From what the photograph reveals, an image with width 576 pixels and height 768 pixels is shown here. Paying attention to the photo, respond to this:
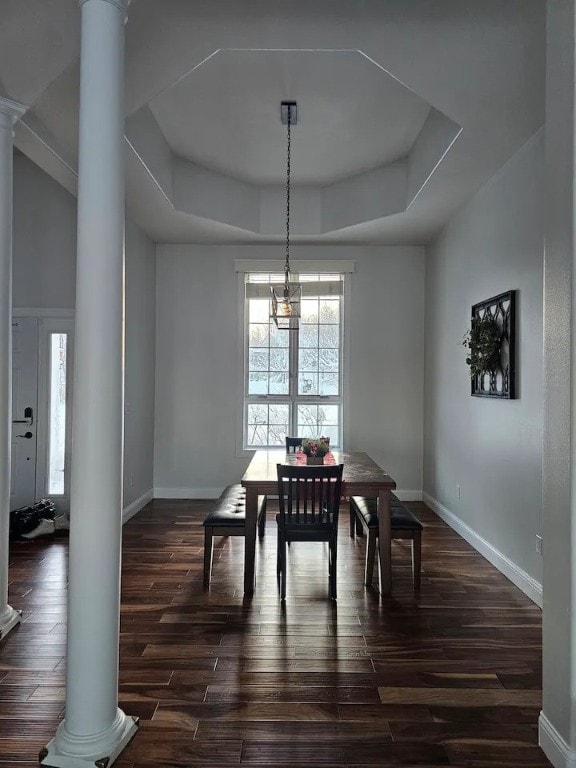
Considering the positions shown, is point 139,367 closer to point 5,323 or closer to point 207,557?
point 207,557

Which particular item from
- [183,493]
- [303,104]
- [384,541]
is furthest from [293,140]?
[183,493]

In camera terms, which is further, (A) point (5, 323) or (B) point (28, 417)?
(B) point (28, 417)

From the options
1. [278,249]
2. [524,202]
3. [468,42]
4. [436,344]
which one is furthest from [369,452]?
[468,42]

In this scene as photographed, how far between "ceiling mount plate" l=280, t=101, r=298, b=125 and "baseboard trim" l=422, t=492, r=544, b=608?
3.61m

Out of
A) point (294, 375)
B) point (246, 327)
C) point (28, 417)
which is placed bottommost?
point (28, 417)

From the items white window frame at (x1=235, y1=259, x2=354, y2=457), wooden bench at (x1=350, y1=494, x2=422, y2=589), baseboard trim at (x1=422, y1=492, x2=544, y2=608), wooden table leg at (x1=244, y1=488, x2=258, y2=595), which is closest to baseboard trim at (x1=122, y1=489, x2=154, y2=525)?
white window frame at (x1=235, y1=259, x2=354, y2=457)

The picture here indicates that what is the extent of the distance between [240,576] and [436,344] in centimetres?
328

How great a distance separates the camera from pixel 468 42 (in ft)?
9.32

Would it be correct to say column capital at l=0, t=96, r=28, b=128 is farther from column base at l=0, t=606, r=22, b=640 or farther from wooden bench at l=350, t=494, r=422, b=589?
wooden bench at l=350, t=494, r=422, b=589

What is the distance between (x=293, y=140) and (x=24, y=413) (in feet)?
11.8

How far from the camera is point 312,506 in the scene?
3594mm

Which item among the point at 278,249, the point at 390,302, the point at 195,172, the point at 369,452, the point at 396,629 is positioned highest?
the point at 195,172

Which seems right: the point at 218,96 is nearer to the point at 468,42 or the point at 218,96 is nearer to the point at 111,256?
the point at 468,42

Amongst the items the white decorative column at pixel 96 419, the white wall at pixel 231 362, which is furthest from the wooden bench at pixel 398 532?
the white wall at pixel 231 362
